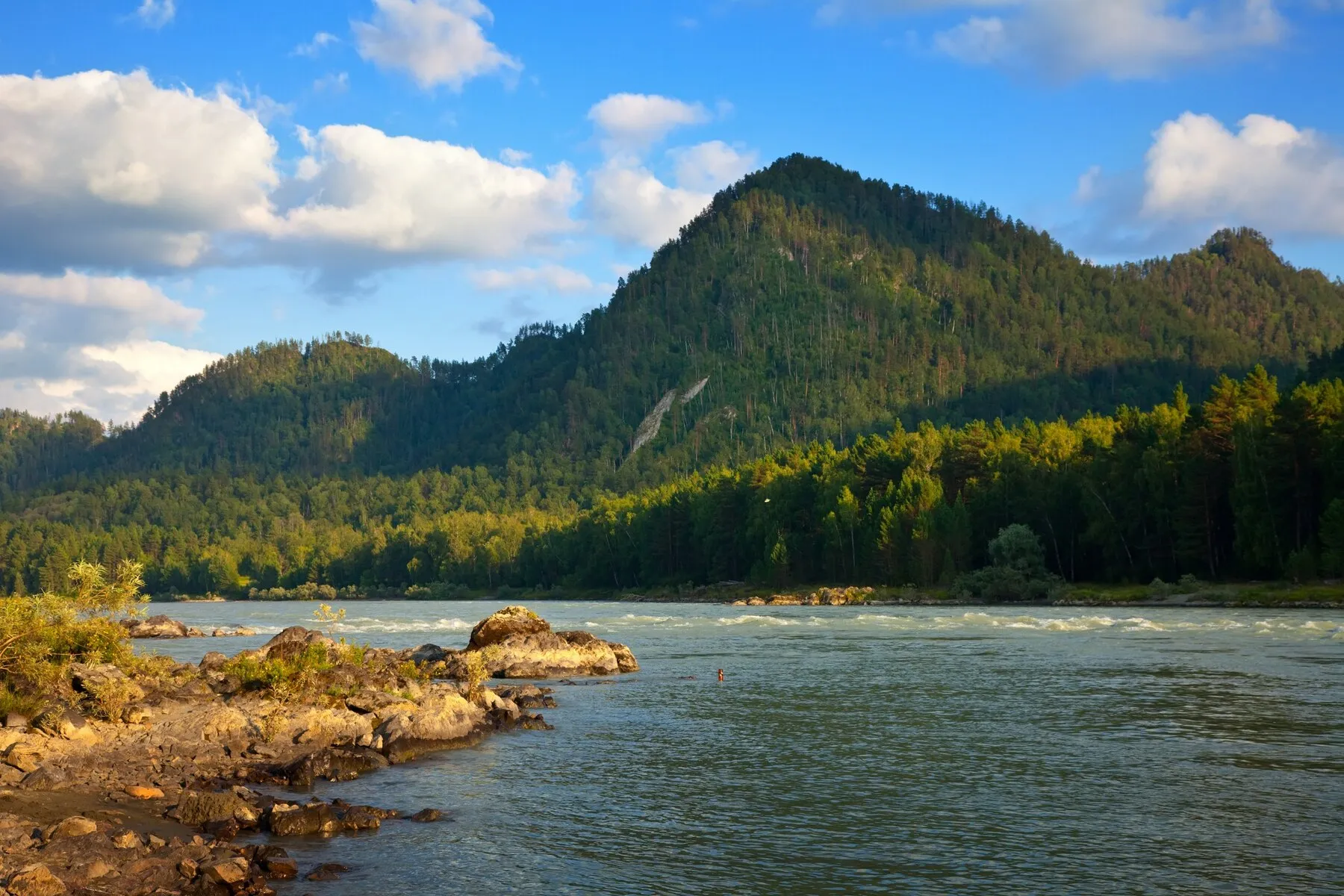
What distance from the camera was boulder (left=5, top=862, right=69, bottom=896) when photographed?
20453 mm

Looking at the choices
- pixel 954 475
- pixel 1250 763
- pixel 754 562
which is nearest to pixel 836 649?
pixel 1250 763

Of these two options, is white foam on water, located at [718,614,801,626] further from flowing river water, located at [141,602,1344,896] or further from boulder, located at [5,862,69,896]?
boulder, located at [5,862,69,896]

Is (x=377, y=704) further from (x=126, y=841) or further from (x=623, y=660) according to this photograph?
(x=623, y=660)

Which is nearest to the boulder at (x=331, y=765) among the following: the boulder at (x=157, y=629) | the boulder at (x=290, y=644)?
the boulder at (x=290, y=644)

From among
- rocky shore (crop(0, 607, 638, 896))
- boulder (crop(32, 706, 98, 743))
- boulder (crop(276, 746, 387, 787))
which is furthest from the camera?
boulder (crop(32, 706, 98, 743))

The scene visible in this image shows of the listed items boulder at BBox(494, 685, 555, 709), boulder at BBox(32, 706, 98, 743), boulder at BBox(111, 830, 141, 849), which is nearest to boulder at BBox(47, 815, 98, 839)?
boulder at BBox(111, 830, 141, 849)

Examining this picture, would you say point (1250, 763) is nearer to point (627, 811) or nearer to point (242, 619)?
point (627, 811)

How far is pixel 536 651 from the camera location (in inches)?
2469

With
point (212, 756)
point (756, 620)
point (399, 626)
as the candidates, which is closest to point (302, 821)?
point (212, 756)

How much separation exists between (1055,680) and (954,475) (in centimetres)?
11032

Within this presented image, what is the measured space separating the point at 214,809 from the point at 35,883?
634 cm

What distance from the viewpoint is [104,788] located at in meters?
29.3

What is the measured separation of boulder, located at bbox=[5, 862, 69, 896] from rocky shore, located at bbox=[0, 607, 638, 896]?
0.11ft

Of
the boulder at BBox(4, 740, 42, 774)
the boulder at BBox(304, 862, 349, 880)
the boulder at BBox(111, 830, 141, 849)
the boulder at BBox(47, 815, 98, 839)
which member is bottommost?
the boulder at BBox(304, 862, 349, 880)
